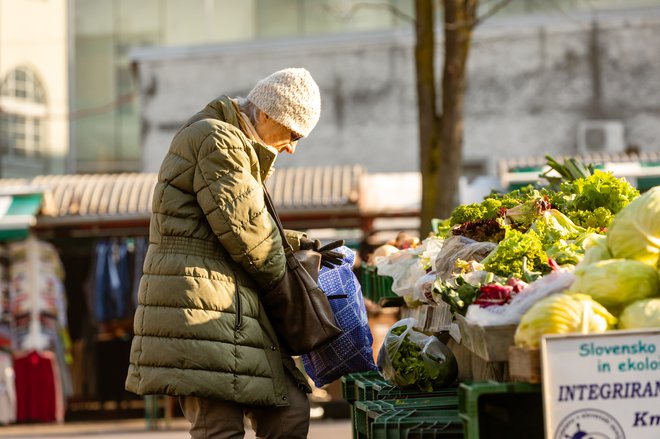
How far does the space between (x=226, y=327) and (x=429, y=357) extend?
0.92m

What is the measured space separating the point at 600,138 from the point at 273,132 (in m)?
14.0

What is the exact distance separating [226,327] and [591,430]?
1.72 metres

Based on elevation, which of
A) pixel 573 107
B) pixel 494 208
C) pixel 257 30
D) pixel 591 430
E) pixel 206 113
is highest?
pixel 257 30

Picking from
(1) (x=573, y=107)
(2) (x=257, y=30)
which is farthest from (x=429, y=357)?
(2) (x=257, y=30)

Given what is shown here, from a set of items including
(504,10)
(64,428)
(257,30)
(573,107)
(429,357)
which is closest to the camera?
(429,357)

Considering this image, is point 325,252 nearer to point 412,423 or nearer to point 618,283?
point 412,423

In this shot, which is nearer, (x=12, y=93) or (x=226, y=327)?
(x=226, y=327)

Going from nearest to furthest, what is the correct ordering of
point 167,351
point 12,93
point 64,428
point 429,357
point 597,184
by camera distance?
point 167,351
point 429,357
point 597,184
point 64,428
point 12,93

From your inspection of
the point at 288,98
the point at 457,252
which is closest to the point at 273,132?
the point at 288,98

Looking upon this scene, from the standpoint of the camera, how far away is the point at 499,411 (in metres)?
3.67

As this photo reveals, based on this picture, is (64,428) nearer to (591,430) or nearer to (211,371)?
(211,371)

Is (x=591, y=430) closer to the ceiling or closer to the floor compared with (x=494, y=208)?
closer to the floor

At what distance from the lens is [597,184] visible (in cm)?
561

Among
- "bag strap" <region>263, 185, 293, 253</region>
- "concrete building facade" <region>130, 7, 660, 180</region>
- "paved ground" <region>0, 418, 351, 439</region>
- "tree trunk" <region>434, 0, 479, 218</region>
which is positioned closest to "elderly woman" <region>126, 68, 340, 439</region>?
"bag strap" <region>263, 185, 293, 253</region>
